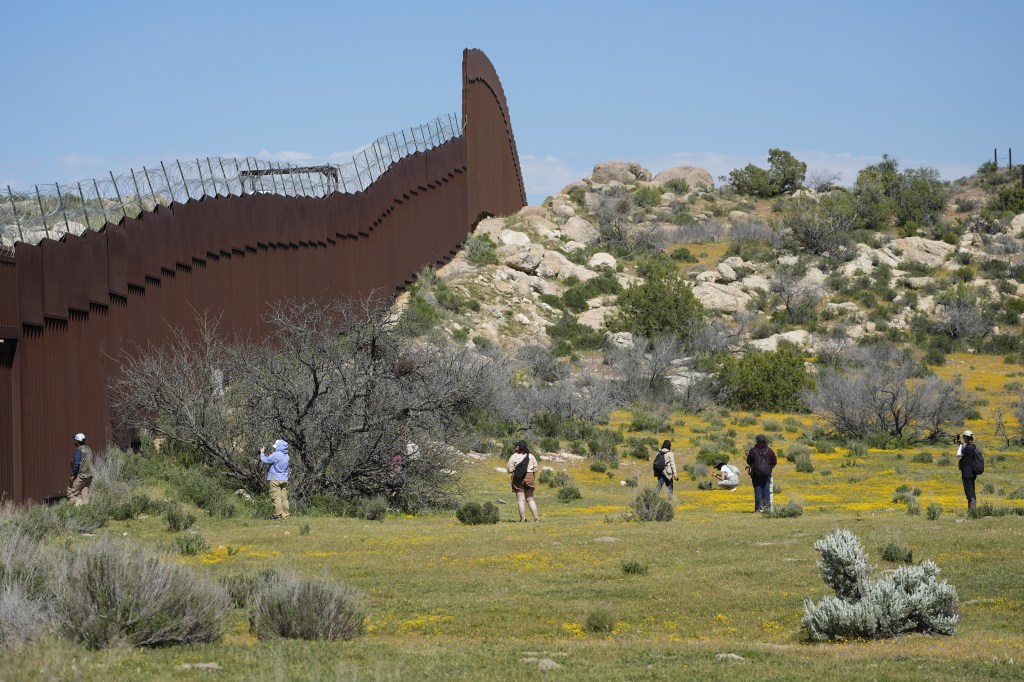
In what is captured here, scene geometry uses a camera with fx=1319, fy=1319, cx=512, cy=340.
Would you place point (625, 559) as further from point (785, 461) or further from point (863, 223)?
point (863, 223)

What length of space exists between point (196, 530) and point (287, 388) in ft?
14.3

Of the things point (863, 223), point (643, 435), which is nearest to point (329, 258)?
point (643, 435)

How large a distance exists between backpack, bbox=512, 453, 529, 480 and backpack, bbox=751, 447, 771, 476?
4211 millimetres

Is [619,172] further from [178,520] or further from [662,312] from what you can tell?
[178,520]

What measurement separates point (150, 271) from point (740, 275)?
4646cm

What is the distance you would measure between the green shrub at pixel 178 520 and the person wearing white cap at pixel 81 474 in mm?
1899

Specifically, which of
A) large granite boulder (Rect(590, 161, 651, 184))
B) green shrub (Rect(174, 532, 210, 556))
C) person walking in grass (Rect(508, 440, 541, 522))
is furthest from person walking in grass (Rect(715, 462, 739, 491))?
large granite boulder (Rect(590, 161, 651, 184))

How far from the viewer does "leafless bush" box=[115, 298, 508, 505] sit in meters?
23.5

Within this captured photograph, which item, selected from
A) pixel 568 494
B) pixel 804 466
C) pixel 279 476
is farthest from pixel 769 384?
pixel 279 476

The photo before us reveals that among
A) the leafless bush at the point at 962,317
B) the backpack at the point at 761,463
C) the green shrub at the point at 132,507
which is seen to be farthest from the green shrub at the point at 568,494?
the leafless bush at the point at 962,317

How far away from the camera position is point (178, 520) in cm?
1961

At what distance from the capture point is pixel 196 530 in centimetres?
1984

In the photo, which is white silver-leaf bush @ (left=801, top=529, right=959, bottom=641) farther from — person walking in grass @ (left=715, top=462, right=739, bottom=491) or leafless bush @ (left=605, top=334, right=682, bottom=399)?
leafless bush @ (left=605, top=334, right=682, bottom=399)

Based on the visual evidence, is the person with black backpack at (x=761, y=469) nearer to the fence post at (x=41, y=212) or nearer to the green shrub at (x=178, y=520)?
the green shrub at (x=178, y=520)
